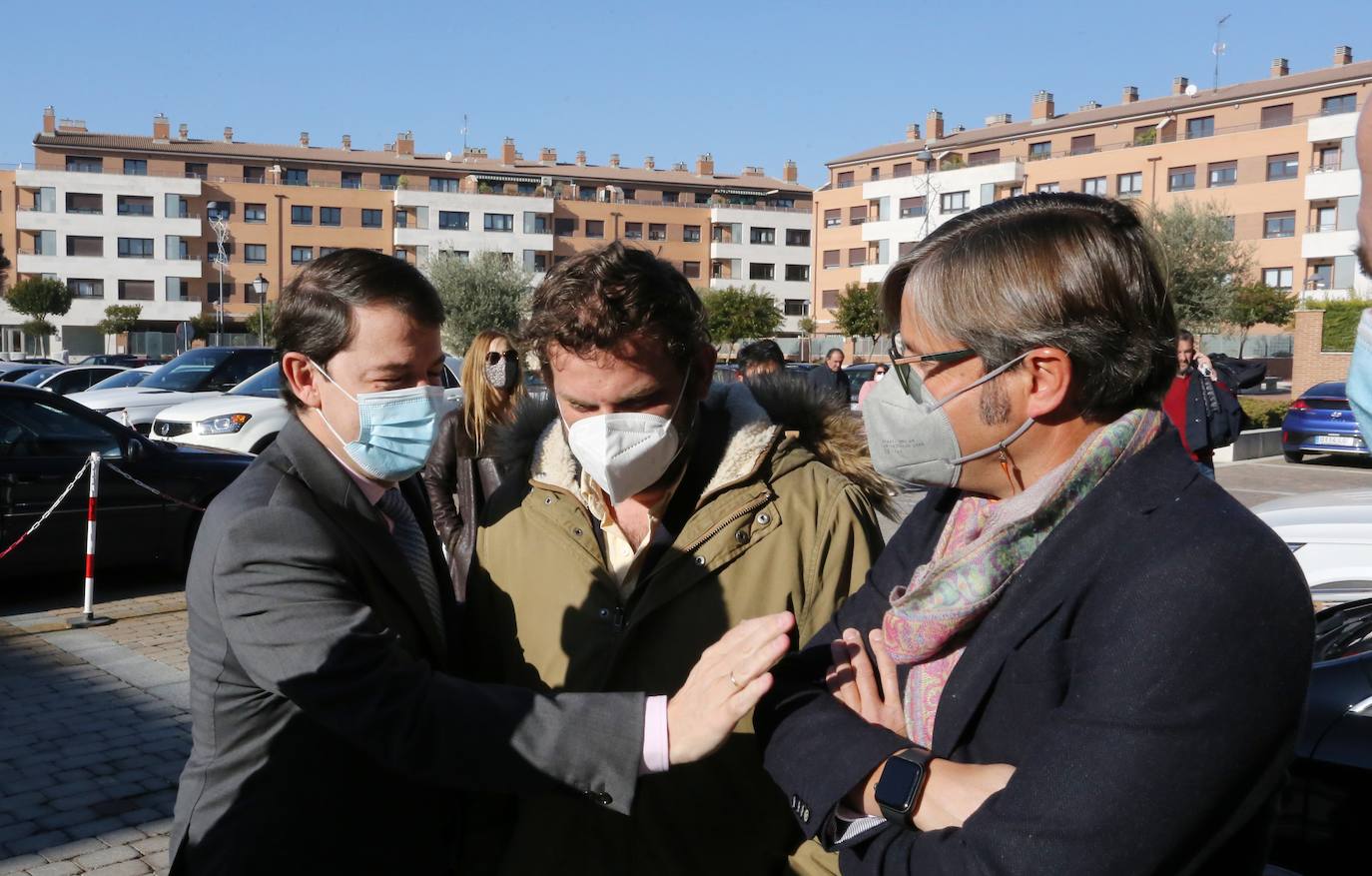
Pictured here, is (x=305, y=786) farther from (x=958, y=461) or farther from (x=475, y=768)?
(x=958, y=461)

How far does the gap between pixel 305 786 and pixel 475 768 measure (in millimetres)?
365

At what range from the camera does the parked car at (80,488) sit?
29.3 ft

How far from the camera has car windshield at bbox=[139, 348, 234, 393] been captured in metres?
16.8

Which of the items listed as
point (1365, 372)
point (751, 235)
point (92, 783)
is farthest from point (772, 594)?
point (751, 235)

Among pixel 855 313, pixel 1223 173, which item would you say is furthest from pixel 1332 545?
pixel 1223 173

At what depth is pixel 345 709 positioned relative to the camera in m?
1.97

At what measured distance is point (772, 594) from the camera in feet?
7.98

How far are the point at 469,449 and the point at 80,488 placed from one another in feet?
16.5

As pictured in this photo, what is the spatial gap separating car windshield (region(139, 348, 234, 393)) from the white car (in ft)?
48.3

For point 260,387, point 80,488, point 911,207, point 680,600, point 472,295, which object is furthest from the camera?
point 911,207

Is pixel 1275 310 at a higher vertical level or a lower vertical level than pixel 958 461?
higher

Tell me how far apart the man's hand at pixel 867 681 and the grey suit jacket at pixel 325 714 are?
Answer: 0.37m

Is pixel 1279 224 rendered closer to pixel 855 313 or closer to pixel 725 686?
pixel 855 313

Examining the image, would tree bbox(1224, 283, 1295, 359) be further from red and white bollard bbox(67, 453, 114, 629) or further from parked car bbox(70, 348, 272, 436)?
red and white bollard bbox(67, 453, 114, 629)
